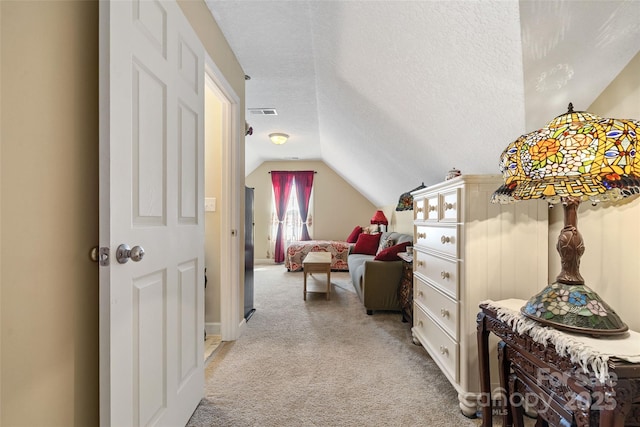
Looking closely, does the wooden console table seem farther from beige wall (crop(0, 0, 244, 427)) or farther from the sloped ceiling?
beige wall (crop(0, 0, 244, 427))

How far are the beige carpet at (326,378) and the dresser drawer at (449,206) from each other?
101 cm

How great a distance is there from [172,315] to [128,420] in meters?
0.40

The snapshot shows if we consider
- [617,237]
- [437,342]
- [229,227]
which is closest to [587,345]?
[617,237]

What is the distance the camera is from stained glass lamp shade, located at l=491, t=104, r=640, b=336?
851 millimetres

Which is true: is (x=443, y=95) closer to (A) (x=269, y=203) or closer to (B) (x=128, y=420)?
(B) (x=128, y=420)

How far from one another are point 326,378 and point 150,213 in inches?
57.7

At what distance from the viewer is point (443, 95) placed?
192cm

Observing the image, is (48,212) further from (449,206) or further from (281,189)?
(281,189)

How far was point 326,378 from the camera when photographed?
1896 millimetres

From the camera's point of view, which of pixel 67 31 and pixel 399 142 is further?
pixel 399 142

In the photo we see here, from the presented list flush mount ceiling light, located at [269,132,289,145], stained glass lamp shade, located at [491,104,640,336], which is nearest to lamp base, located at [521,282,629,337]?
stained glass lamp shade, located at [491,104,640,336]

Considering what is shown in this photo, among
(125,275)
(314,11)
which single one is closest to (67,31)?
(125,275)

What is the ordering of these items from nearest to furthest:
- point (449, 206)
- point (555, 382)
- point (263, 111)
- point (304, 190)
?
point (555, 382) → point (449, 206) → point (263, 111) → point (304, 190)

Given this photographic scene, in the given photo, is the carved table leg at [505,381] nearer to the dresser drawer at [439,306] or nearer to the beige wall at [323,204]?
the dresser drawer at [439,306]
